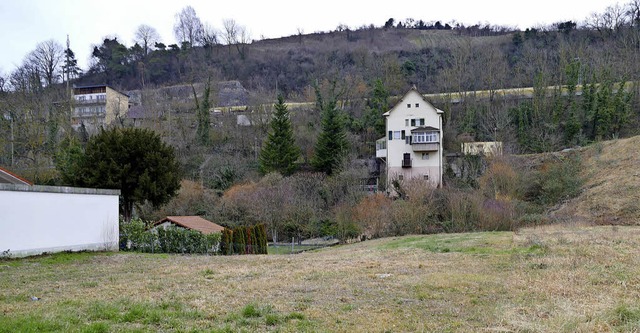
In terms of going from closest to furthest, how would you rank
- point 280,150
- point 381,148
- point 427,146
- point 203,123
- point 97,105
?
point 280,150 < point 427,146 < point 381,148 < point 203,123 < point 97,105

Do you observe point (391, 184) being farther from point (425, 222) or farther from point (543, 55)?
point (543, 55)

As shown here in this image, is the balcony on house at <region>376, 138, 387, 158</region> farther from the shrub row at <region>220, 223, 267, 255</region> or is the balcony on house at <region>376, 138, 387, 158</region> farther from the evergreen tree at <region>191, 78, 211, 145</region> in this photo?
the shrub row at <region>220, 223, 267, 255</region>

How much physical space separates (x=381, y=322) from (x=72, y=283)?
25.1 feet

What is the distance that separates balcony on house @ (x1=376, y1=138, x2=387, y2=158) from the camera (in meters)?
52.1

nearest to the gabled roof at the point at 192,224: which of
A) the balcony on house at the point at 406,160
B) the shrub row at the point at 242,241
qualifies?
the shrub row at the point at 242,241

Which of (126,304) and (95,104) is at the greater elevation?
(95,104)

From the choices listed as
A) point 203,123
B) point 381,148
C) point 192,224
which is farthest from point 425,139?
point 192,224

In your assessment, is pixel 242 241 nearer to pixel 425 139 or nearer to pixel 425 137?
pixel 425 139

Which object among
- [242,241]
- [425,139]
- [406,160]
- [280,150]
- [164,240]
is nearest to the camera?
[164,240]

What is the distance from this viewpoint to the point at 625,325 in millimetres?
6434

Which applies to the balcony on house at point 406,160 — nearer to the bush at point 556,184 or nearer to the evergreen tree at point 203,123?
the bush at point 556,184

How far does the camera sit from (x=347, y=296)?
372 inches

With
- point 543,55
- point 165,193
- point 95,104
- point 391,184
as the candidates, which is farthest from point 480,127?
point 95,104

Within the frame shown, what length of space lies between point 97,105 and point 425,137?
45166 millimetres
